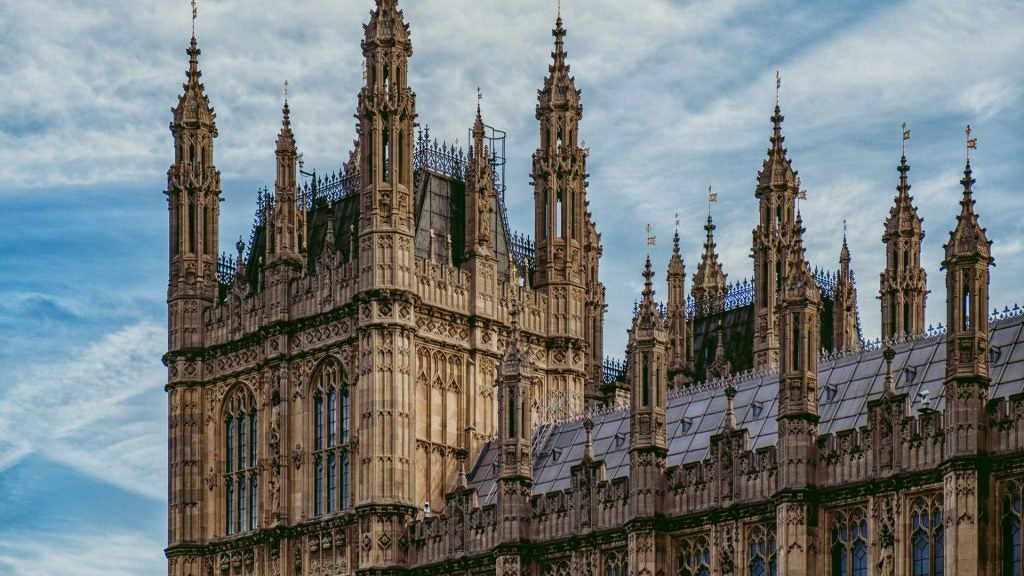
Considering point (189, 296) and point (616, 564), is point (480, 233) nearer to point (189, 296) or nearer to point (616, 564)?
point (189, 296)

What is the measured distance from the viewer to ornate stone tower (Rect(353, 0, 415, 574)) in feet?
312

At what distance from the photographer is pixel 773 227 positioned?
101250 mm

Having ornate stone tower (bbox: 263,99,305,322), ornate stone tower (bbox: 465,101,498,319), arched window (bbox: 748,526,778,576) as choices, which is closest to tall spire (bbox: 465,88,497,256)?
ornate stone tower (bbox: 465,101,498,319)

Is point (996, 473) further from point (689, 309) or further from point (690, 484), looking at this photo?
point (689, 309)

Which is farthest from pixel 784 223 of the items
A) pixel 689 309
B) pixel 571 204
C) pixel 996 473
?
pixel 996 473

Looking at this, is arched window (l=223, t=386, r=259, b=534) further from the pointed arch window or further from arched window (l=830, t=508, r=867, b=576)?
the pointed arch window

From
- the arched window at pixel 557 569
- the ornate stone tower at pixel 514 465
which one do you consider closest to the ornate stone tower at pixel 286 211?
the ornate stone tower at pixel 514 465

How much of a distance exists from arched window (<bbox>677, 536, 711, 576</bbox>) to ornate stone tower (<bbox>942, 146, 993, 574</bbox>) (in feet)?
37.5

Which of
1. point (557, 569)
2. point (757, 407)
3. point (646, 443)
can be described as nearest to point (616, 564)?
point (557, 569)

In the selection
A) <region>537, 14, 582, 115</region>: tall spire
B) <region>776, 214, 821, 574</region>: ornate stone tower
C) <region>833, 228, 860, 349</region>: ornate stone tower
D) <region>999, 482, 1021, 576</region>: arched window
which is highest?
<region>537, 14, 582, 115</region>: tall spire

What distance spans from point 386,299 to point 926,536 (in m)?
28.2

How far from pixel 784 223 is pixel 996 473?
29.4 metres

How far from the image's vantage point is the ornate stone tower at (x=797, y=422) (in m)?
78.5

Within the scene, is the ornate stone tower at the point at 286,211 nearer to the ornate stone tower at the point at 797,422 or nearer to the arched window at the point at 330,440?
the arched window at the point at 330,440
